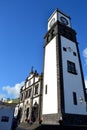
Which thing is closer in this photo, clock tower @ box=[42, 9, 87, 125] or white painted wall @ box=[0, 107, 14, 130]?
white painted wall @ box=[0, 107, 14, 130]

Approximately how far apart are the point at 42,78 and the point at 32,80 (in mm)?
4308

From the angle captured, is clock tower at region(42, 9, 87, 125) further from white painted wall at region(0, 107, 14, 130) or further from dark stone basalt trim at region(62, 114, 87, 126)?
white painted wall at region(0, 107, 14, 130)

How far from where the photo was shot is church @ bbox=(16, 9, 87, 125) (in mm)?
17219

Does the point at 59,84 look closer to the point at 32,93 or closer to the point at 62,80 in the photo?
the point at 62,80

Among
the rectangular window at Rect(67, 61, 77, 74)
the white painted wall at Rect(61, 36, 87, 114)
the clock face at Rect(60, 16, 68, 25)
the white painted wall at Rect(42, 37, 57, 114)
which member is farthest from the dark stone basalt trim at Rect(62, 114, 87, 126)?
the clock face at Rect(60, 16, 68, 25)

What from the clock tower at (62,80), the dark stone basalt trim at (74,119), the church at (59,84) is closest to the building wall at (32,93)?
the church at (59,84)

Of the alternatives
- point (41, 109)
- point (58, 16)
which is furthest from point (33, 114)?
point (58, 16)

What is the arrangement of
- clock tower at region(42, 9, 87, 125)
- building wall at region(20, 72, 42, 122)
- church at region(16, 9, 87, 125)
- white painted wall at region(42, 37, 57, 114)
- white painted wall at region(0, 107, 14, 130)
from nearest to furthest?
white painted wall at region(0, 107, 14, 130), clock tower at region(42, 9, 87, 125), church at region(16, 9, 87, 125), white painted wall at region(42, 37, 57, 114), building wall at region(20, 72, 42, 122)

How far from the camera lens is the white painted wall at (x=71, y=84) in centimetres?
1754

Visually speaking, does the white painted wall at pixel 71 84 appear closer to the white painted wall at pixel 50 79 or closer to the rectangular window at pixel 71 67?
the rectangular window at pixel 71 67

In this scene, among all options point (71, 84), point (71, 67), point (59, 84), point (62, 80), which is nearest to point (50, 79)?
point (62, 80)

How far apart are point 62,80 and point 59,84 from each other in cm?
87

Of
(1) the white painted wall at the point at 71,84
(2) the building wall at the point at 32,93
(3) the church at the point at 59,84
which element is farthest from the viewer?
(2) the building wall at the point at 32,93

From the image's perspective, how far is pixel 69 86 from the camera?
62.1 feet
